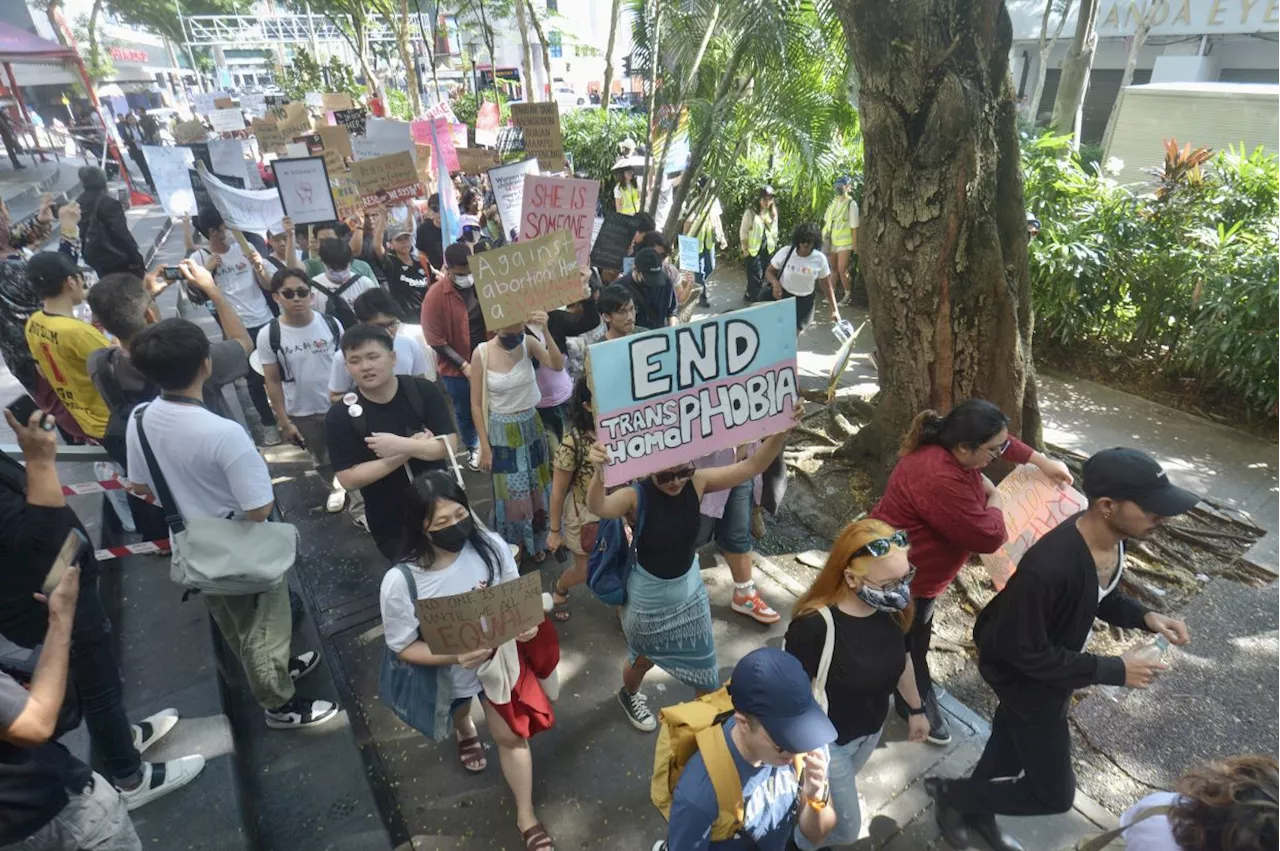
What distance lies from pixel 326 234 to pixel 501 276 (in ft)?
12.3

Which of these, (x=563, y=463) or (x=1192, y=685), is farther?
(x=1192, y=685)

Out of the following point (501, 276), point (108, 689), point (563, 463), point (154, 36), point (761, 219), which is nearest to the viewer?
point (108, 689)

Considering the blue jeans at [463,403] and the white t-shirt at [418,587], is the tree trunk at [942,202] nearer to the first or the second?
the blue jeans at [463,403]

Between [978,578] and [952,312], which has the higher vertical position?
[952,312]

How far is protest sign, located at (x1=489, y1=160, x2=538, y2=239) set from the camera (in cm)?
632

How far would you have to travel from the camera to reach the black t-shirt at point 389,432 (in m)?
3.28

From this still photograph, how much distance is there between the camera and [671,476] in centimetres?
286

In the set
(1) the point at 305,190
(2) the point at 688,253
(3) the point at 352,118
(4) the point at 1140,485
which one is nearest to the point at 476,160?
(1) the point at 305,190

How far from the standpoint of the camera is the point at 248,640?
3.07m

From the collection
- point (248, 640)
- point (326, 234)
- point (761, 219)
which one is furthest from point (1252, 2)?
point (248, 640)

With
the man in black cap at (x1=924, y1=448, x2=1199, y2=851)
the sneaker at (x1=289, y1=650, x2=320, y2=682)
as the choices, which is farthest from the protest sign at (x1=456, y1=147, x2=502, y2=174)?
the man in black cap at (x1=924, y1=448, x2=1199, y2=851)

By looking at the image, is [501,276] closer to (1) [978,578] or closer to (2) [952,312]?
(2) [952,312]

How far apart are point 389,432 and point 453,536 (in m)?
1.07

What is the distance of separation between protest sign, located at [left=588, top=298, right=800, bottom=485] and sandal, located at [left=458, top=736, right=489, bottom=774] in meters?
1.56
